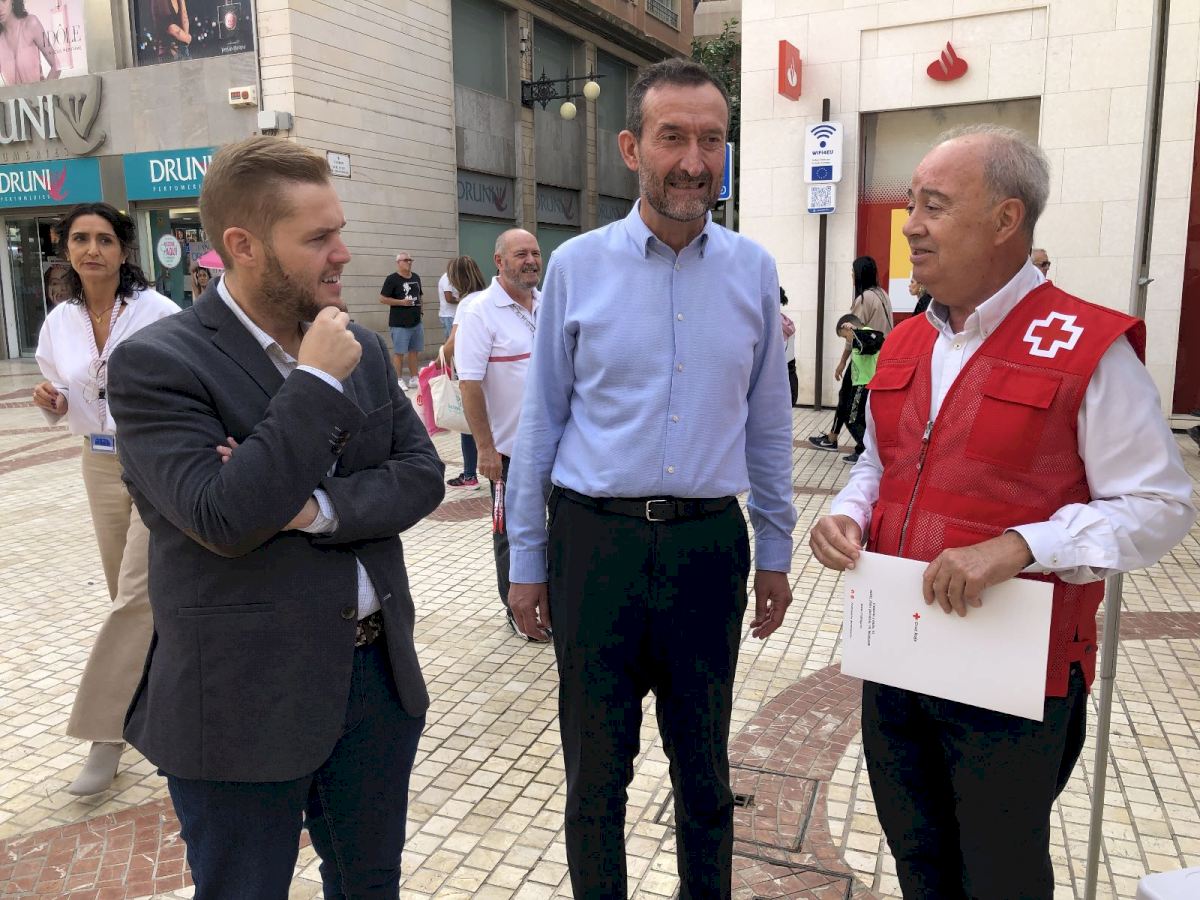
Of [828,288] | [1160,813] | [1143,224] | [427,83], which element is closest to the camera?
[1143,224]

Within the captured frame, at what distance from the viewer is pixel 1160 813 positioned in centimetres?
305

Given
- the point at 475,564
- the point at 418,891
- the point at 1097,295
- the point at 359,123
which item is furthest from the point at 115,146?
the point at 418,891

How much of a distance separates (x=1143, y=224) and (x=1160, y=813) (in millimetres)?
2017

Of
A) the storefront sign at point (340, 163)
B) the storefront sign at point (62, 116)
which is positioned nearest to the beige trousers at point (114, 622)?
the storefront sign at point (340, 163)

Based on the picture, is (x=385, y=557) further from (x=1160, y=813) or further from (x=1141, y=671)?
(x=1141, y=671)

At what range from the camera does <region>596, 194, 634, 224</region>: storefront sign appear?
23875 mm

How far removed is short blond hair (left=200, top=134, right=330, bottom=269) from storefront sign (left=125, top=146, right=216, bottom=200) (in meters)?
15.3

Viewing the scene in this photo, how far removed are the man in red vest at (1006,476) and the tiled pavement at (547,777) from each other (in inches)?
39.3

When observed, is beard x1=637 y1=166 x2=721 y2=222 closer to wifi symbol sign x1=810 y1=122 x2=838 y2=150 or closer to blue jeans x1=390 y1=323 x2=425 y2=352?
wifi symbol sign x1=810 y1=122 x2=838 y2=150

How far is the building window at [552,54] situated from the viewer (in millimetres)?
20625

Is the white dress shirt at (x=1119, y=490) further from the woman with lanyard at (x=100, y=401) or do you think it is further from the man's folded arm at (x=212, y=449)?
the woman with lanyard at (x=100, y=401)

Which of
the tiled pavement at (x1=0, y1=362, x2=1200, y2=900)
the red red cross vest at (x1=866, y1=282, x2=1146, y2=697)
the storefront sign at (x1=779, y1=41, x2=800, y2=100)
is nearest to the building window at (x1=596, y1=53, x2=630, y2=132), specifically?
the storefront sign at (x1=779, y1=41, x2=800, y2=100)

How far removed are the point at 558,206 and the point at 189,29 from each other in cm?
914

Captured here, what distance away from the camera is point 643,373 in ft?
7.16
